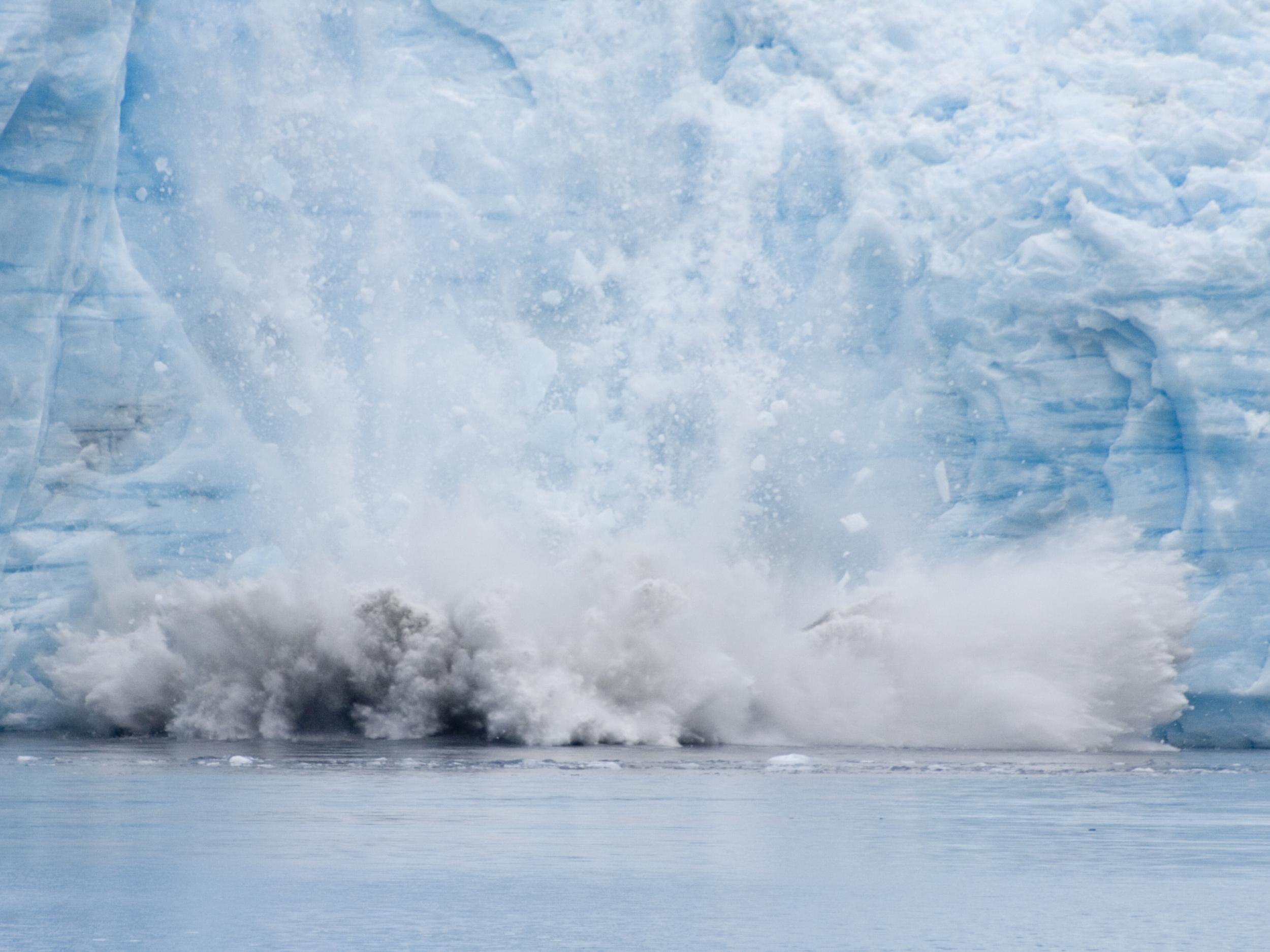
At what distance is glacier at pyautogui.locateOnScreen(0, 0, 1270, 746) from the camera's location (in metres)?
17.9

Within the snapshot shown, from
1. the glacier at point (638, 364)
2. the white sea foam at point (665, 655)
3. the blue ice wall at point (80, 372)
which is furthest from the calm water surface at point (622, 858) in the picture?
the blue ice wall at point (80, 372)

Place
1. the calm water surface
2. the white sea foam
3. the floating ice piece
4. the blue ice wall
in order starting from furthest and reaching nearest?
the blue ice wall, the white sea foam, the floating ice piece, the calm water surface

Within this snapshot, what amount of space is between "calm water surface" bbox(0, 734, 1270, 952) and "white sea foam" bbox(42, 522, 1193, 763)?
345cm

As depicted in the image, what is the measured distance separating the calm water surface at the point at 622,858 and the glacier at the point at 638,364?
376 cm

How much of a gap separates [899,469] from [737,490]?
1603 mm

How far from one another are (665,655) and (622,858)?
8944mm

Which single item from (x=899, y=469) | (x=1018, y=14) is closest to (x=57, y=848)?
(x=899, y=469)

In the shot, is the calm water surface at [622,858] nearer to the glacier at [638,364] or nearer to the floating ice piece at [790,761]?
the floating ice piece at [790,761]

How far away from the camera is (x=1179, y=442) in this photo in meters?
18.1

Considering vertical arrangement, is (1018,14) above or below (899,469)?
above

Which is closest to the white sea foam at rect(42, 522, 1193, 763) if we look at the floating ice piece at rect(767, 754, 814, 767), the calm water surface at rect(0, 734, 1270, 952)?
the floating ice piece at rect(767, 754, 814, 767)

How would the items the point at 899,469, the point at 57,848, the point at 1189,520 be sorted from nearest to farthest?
the point at 57,848 < the point at 1189,520 < the point at 899,469

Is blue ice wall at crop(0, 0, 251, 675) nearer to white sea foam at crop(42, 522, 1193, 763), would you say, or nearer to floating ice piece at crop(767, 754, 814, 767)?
white sea foam at crop(42, 522, 1193, 763)

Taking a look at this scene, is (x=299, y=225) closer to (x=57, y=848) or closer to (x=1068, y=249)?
(x=1068, y=249)
